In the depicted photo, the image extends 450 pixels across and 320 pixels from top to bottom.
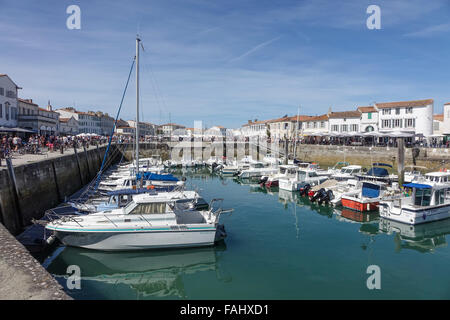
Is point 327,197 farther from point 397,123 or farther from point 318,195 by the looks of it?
point 397,123

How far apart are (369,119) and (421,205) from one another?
43.0 meters

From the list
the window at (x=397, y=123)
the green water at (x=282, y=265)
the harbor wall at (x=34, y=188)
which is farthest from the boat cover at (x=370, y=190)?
the window at (x=397, y=123)

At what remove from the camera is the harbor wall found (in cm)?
1705

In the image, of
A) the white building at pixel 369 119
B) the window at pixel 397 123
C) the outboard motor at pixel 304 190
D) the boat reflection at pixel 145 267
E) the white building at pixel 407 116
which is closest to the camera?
the boat reflection at pixel 145 267

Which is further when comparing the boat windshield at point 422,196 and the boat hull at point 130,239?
the boat windshield at point 422,196

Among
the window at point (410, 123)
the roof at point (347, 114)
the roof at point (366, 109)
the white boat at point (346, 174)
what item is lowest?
the white boat at point (346, 174)

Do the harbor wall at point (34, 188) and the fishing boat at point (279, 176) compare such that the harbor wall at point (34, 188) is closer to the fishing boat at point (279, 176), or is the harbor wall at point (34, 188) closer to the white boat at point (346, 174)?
the fishing boat at point (279, 176)

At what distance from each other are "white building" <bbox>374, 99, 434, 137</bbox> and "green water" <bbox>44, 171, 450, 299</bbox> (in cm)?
3726

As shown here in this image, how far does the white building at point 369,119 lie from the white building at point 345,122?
1754 mm

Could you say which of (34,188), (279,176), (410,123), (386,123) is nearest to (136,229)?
(34,188)

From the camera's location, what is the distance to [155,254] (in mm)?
15617

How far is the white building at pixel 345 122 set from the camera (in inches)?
2505

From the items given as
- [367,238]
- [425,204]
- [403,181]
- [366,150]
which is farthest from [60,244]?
[366,150]

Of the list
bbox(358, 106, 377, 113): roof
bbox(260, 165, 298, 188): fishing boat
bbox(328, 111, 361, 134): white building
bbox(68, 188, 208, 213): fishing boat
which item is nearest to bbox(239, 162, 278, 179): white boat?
bbox(260, 165, 298, 188): fishing boat
